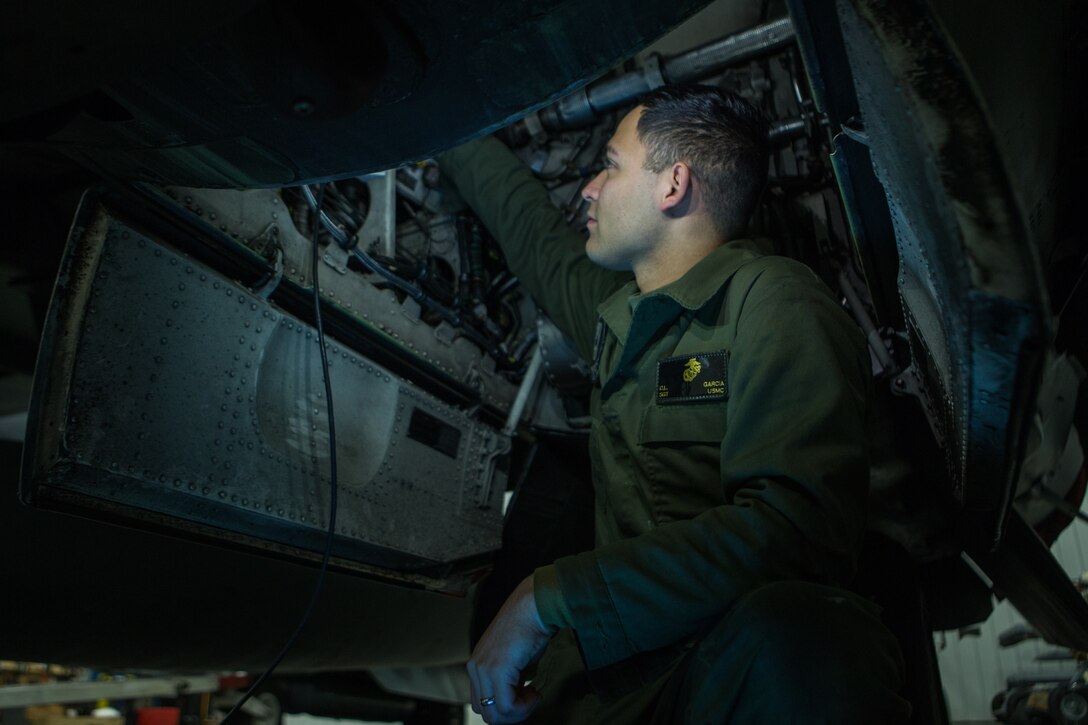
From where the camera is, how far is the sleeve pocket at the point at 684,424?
142 centimetres

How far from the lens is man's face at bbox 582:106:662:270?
189 centimetres

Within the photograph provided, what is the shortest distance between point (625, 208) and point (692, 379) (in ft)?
2.16

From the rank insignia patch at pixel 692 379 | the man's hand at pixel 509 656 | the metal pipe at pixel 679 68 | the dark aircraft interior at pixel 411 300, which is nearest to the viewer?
the dark aircraft interior at pixel 411 300

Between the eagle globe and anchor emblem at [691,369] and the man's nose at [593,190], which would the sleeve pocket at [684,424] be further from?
the man's nose at [593,190]

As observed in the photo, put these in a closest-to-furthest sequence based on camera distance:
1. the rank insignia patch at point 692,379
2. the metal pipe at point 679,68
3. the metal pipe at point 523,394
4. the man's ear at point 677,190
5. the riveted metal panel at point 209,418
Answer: the riveted metal panel at point 209,418
the rank insignia patch at point 692,379
the man's ear at point 677,190
the metal pipe at point 679,68
the metal pipe at point 523,394

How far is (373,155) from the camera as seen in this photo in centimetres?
129

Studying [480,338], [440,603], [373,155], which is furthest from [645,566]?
[440,603]

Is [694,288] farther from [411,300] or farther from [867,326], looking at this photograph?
[411,300]

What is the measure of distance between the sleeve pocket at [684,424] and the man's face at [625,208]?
0.56 m

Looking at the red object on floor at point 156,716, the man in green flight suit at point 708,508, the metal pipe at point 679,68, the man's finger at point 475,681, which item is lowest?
the red object on floor at point 156,716

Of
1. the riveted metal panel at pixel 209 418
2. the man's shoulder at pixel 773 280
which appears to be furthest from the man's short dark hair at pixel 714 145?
the riveted metal panel at pixel 209 418

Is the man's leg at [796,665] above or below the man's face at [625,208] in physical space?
below

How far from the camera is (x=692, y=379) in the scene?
1.48m

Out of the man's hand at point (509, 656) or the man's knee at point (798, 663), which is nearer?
the man's knee at point (798, 663)
